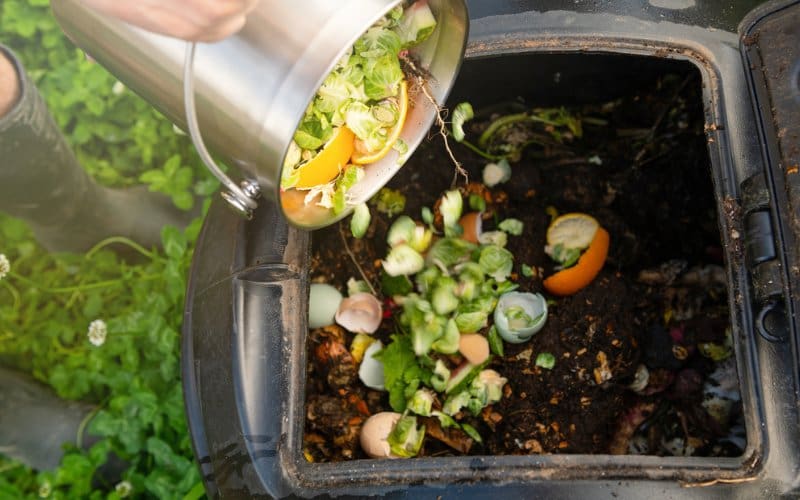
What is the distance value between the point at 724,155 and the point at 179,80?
0.88m

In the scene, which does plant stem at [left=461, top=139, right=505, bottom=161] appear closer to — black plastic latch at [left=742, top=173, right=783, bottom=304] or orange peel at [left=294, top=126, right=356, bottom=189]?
orange peel at [left=294, top=126, right=356, bottom=189]

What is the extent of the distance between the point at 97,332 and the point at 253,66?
1339mm

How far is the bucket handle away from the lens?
2.73 ft

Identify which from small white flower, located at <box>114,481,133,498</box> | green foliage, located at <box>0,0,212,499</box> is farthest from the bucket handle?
small white flower, located at <box>114,481,133,498</box>

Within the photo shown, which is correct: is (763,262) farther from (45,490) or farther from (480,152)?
(45,490)

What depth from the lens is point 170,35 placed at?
818 millimetres

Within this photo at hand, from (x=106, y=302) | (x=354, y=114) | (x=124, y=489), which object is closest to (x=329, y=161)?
(x=354, y=114)

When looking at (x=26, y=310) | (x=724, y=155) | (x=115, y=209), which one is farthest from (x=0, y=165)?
(x=724, y=155)

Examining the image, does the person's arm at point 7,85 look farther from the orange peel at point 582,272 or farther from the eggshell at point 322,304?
the orange peel at point 582,272

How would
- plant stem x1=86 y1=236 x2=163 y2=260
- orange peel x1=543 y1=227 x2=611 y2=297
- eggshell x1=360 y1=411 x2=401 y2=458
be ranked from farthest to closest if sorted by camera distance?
plant stem x1=86 y1=236 x2=163 y2=260, orange peel x1=543 y1=227 x2=611 y2=297, eggshell x1=360 y1=411 x2=401 y2=458

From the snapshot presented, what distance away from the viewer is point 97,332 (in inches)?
75.0

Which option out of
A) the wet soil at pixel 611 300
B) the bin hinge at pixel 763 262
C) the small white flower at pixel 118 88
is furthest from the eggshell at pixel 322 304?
the small white flower at pixel 118 88

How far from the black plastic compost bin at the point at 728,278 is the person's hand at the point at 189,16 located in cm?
27

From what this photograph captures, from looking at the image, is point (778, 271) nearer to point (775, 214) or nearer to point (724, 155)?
point (775, 214)
